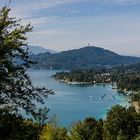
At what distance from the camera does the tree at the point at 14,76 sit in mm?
8391

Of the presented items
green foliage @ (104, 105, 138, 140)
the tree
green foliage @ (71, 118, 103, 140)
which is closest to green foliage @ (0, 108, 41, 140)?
the tree

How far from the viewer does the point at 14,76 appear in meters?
8.57

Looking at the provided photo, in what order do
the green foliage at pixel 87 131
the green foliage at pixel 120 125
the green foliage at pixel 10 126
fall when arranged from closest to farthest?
the green foliage at pixel 10 126 < the green foliage at pixel 87 131 < the green foliage at pixel 120 125

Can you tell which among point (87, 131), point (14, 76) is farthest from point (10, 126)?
point (87, 131)

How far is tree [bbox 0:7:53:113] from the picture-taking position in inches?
330

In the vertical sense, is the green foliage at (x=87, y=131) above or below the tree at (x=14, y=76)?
below

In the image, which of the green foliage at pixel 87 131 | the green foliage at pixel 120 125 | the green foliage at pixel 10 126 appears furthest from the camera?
the green foliage at pixel 120 125

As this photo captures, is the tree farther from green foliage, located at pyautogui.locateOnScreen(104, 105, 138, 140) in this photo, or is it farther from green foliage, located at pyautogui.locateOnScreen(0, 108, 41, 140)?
green foliage, located at pyautogui.locateOnScreen(104, 105, 138, 140)

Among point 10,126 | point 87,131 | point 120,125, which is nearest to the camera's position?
point 10,126

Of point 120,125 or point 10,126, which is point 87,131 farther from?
point 10,126

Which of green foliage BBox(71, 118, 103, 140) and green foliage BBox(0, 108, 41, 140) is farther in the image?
green foliage BBox(71, 118, 103, 140)

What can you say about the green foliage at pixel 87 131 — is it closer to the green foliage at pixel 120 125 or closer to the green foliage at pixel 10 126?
the green foliage at pixel 120 125

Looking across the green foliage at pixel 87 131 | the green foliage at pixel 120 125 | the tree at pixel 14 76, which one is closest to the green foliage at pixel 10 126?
the tree at pixel 14 76

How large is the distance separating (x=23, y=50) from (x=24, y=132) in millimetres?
1649
